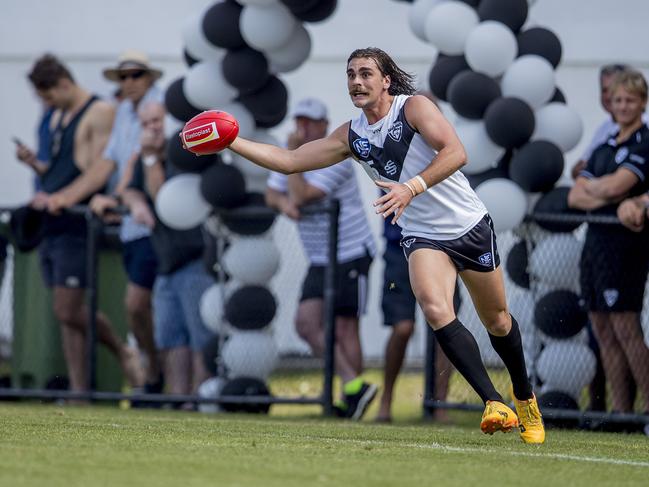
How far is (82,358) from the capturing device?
11.3 metres

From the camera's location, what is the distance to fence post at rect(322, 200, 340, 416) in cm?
1001

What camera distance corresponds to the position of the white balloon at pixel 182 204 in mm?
10336

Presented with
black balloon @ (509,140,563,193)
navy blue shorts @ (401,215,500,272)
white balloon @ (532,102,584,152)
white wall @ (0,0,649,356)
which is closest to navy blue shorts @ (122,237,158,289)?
white wall @ (0,0,649,356)

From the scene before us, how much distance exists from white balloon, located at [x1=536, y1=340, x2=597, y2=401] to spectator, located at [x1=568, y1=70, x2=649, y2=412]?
0.22 meters

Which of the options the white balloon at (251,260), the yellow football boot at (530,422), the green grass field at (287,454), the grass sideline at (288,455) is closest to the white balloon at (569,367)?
the green grass field at (287,454)

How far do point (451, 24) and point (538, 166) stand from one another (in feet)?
3.87

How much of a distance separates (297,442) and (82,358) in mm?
4837

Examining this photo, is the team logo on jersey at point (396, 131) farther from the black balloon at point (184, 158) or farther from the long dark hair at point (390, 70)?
the black balloon at point (184, 158)

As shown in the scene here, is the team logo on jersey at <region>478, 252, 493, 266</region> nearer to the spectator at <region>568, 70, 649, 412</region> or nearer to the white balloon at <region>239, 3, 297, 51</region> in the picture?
the spectator at <region>568, 70, 649, 412</region>

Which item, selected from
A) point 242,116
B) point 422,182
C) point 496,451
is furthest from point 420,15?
point 496,451

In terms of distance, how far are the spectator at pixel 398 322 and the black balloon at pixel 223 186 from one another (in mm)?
1179

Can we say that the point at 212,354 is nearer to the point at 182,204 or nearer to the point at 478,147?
the point at 182,204

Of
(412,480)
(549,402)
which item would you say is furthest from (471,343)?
(549,402)

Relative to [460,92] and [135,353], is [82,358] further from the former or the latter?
[460,92]
